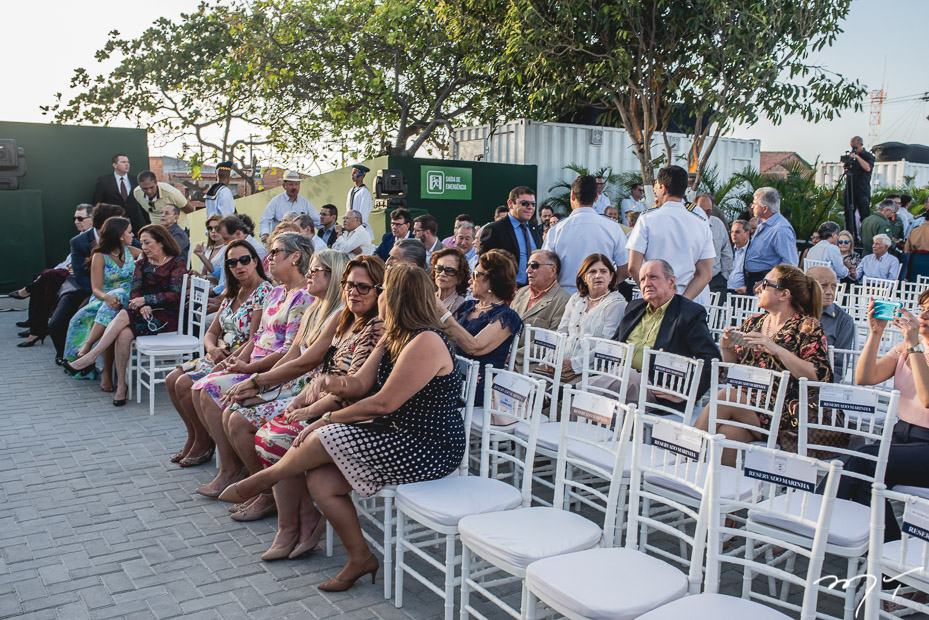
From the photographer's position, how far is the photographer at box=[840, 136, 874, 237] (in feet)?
34.4

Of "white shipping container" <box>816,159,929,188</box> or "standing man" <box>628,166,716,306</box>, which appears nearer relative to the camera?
"standing man" <box>628,166,716,306</box>

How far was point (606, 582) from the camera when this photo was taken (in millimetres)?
2207

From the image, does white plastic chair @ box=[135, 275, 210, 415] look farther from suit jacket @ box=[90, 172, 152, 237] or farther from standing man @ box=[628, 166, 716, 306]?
suit jacket @ box=[90, 172, 152, 237]

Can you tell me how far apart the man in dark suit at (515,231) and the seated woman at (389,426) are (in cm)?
307

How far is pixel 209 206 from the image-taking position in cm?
989

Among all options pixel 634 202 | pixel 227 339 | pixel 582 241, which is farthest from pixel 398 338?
pixel 634 202

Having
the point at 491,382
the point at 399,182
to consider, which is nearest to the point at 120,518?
the point at 491,382

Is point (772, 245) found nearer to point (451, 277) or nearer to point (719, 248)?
point (719, 248)

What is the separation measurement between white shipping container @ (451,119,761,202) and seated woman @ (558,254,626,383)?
910cm

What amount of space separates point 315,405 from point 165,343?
3.26m

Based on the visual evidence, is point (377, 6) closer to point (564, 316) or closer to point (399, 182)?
point (399, 182)

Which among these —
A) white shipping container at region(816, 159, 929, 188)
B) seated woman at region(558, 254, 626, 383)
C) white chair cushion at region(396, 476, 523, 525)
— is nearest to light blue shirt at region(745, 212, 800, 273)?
seated woman at region(558, 254, 626, 383)

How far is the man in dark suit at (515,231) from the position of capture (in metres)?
6.20

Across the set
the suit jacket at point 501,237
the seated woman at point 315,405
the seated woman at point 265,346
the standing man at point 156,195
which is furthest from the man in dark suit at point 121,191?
the seated woman at point 315,405
